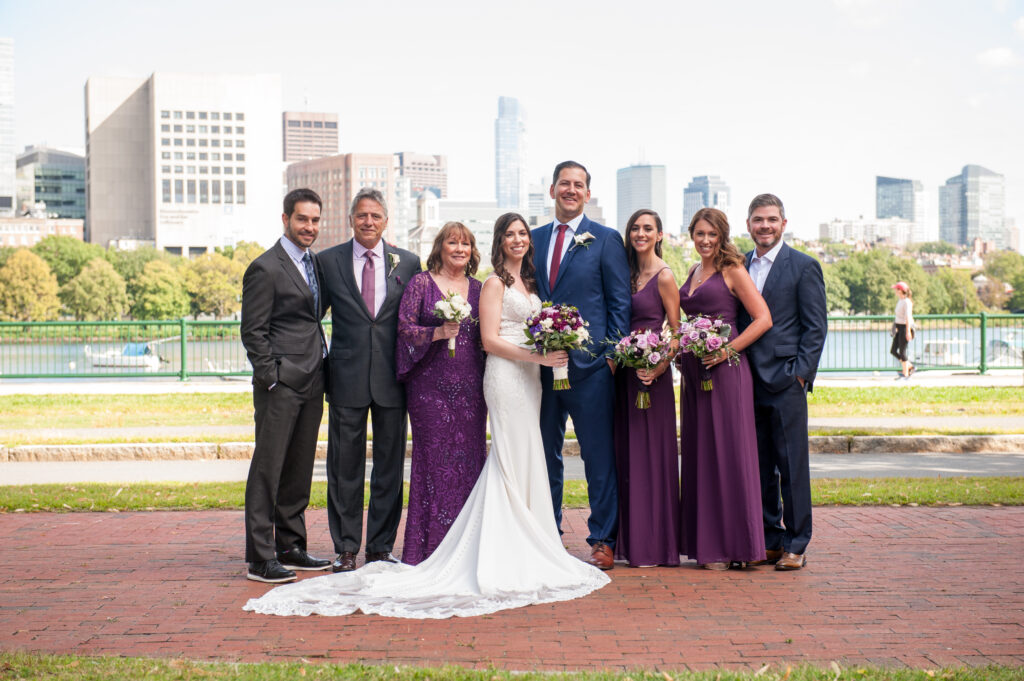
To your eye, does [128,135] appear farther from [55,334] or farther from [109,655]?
[109,655]

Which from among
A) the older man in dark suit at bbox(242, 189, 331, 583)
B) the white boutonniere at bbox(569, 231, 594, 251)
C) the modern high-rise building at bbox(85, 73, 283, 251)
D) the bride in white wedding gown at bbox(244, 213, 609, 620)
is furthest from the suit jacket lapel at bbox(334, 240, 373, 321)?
the modern high-rise building at bbox(85, 73, 283, 251)

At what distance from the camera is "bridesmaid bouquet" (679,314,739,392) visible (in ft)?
21.8

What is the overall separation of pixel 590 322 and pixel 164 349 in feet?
58.7

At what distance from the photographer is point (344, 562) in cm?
690

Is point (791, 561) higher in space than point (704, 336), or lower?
lower

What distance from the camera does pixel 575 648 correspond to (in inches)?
203

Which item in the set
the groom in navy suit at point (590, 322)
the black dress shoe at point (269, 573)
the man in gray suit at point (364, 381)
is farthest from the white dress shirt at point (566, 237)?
the black dress shoe at point (269, 573)

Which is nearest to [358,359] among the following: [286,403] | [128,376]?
[286,403]

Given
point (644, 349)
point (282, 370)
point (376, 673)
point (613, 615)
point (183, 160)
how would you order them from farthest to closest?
point (183, 160) < point (282, 370) < point (644, 349) < point (613, 615) < point (376, 673)

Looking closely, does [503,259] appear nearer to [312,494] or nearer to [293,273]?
[293,273]

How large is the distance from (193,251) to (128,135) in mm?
28593

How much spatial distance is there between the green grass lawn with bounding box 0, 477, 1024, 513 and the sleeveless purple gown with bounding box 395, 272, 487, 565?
2.20 meters

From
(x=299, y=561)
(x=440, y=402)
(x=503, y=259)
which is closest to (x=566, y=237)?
(x=503, y=259)

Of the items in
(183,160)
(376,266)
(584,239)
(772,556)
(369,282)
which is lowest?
(772,556)
